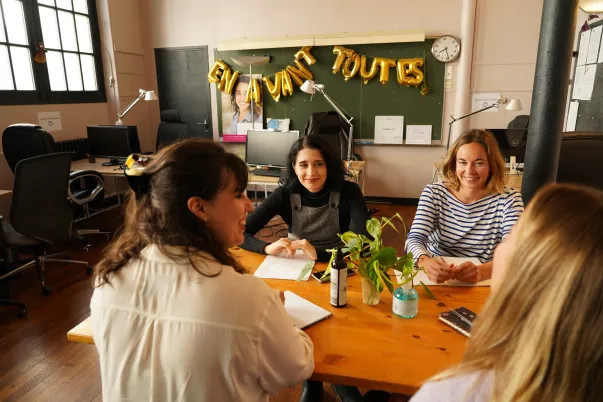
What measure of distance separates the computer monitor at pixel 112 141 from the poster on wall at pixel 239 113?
146 centimetres

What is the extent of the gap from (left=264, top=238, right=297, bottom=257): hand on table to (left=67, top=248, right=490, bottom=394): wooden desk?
253 mm

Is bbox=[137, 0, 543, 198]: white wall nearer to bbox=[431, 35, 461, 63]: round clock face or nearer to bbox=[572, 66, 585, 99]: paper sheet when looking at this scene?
bbox=[431, 35, 461, 63]: round clock face

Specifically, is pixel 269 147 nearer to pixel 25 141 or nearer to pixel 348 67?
pixel 348 67

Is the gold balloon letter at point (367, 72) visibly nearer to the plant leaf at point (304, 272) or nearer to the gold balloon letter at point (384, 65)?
the gold balloon letter at point (384, 65)

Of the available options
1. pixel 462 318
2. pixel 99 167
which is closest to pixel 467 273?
pixel 462 318

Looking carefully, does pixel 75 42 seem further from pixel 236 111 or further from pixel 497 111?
pixel 497 111

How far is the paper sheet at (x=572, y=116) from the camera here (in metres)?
3.79

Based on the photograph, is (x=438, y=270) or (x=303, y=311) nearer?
(x=303, y=311)

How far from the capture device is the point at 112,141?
447 cm

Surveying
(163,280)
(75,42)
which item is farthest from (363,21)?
(163,280)

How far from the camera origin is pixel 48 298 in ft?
9.75

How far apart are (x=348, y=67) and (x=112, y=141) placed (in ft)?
9.46

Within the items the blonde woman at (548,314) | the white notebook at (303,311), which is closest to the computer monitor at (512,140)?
the white notebook at (303,311)

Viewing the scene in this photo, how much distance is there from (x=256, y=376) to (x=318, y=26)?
498 centimetres
